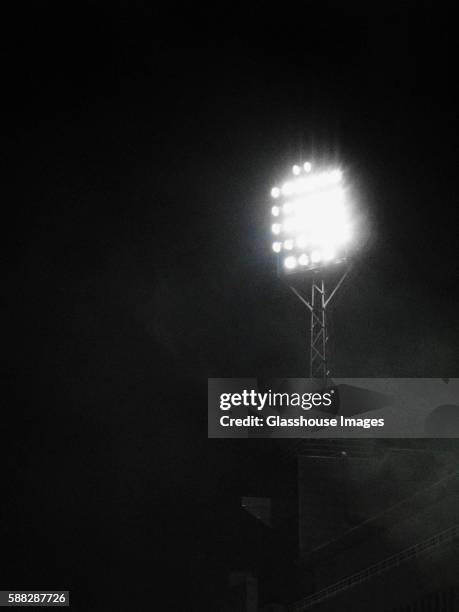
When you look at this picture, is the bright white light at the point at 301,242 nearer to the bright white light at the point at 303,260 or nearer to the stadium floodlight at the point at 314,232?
the stadium floodlight at the point at 314,232

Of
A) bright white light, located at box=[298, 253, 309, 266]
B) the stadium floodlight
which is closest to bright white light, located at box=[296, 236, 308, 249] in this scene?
the stadium floodlight

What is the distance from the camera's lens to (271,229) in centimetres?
1293

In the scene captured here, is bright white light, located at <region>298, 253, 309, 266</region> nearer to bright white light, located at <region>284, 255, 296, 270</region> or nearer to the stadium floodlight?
→ the stadium floodlight

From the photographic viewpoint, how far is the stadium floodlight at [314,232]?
1188 centimetres

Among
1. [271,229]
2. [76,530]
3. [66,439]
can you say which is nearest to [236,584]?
[76,530]

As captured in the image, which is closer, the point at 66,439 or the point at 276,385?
the point at 276,385

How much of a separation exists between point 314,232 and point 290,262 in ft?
2.70

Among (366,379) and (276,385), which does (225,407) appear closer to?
→ (276,385)

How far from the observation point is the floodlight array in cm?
1191

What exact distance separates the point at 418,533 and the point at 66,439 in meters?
8.11

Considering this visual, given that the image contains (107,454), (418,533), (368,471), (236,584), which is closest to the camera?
(418,533)

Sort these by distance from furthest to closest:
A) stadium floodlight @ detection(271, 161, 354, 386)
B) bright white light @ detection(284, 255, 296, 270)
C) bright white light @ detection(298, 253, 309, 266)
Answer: bright white light @ detection(284, 255, 296, 270) → bright white light @ detection(298, 253, 309, 266) → stadium floodlight @ detection(271, 161, 354, 386)

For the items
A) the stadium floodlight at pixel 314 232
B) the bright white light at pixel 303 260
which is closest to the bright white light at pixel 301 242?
the stadium floodlight at pixel 314 232

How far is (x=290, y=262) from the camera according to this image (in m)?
12.5
